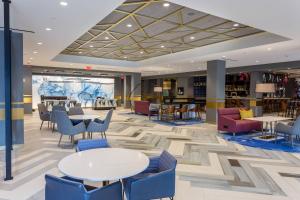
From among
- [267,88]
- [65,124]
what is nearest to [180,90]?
→ [267,88]

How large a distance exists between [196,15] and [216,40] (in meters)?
2.79

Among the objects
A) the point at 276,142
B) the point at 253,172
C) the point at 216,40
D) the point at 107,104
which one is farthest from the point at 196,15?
the point at 107,104

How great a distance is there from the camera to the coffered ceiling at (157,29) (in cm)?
496

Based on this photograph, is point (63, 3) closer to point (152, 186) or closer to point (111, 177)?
point (111, 177)

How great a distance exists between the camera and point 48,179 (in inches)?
78.2

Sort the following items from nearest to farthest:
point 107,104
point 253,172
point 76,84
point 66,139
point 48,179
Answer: point 48,179
point 253,172
point 66,139
point 107,104
point 76,84

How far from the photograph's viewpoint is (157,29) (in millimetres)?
6441

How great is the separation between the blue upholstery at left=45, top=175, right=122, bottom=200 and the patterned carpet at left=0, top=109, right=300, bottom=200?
4.60 ft

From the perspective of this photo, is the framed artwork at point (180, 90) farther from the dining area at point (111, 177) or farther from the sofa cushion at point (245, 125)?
the dining area at point (111, 177)

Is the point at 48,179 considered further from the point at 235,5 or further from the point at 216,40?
the point at 216,40

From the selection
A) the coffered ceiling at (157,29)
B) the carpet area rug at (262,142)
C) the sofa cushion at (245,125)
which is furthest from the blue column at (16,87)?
the sofa cushion at (245,125)

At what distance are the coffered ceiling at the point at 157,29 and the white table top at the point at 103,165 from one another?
3218 millimetres

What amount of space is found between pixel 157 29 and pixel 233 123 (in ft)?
12.6

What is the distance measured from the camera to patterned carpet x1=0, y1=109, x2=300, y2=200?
3.32m
